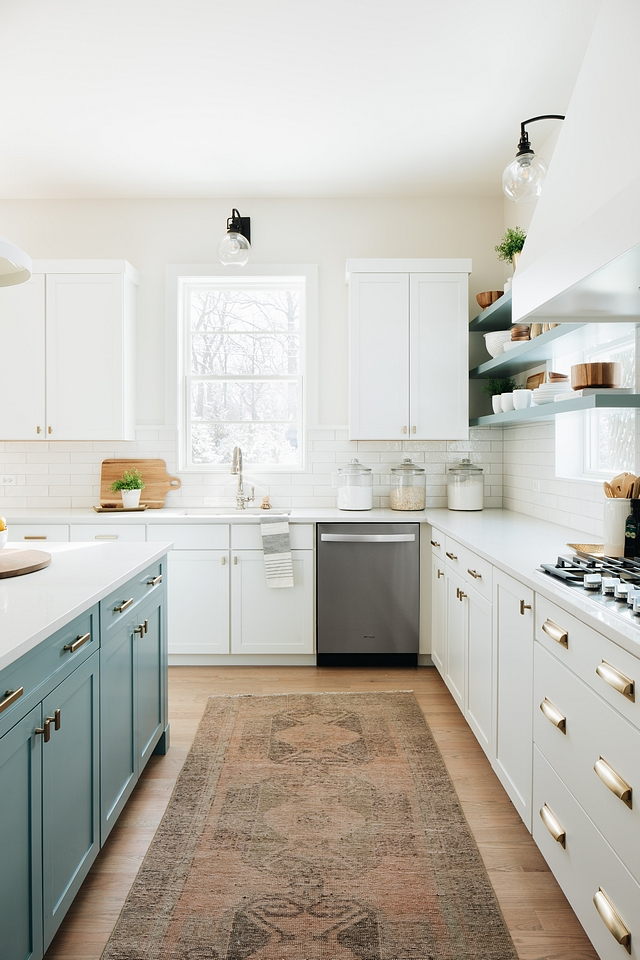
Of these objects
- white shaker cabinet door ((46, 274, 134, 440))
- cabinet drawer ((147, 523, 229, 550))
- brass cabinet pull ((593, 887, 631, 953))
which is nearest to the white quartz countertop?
cabinet drawer ((147, 523, 229, 550))

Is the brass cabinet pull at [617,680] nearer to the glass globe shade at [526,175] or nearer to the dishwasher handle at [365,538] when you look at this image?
the glass globe shade at [526,175]

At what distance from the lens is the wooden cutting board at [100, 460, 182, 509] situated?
4203mm

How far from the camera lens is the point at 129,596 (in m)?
2.14

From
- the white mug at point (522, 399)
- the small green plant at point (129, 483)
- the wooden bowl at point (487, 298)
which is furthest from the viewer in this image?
the small green plant at point (129, 483)

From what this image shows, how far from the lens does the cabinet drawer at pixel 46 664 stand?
4.22 ft

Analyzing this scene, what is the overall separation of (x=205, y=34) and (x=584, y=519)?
2761 millimetres

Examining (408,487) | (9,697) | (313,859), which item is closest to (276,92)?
(408,487)

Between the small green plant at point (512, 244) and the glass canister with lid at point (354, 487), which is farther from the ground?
the small green plant at point (512, 244)

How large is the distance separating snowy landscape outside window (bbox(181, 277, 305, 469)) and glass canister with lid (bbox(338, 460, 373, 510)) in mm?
474

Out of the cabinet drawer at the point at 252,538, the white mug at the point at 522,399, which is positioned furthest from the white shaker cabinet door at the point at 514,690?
the cabinet drawer at the point at 252,538

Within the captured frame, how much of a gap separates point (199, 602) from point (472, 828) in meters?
2.10

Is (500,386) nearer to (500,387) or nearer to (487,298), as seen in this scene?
(500,387)

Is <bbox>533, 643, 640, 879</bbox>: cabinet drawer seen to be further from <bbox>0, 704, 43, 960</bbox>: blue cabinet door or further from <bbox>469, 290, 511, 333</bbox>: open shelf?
<bbox>469, 290, 511, 333</bbox>: open shelf

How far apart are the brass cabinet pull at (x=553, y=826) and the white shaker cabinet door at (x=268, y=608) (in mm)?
2069
